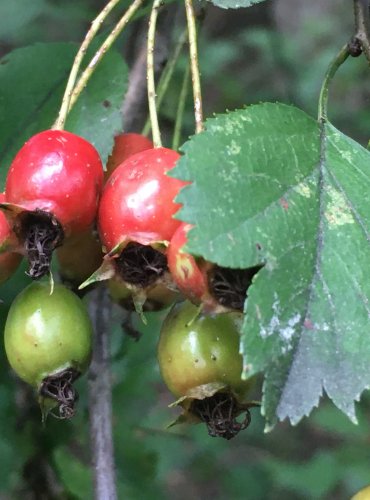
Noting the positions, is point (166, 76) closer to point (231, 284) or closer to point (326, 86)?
point (326, 86)

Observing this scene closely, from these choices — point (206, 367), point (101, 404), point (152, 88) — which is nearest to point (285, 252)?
point (206, 367)

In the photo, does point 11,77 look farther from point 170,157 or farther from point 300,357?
point 300,357

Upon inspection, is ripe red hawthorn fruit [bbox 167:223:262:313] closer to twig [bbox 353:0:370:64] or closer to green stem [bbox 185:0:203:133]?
green stem [bbox 185:0:203:133]

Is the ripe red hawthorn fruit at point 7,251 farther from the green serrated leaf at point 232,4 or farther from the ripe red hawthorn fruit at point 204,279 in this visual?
the green serrated leaf at point 232,4

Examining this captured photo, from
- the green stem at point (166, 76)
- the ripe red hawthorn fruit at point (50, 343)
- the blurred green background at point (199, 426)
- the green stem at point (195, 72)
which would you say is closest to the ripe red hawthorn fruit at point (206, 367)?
the ripe red hawthorn fruit at point (50, 343)

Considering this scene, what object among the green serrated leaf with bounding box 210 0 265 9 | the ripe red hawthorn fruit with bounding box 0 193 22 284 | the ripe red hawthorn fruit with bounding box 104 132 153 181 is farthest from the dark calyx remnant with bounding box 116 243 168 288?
the green serrated leaf with bounding box 210 0 265 9
